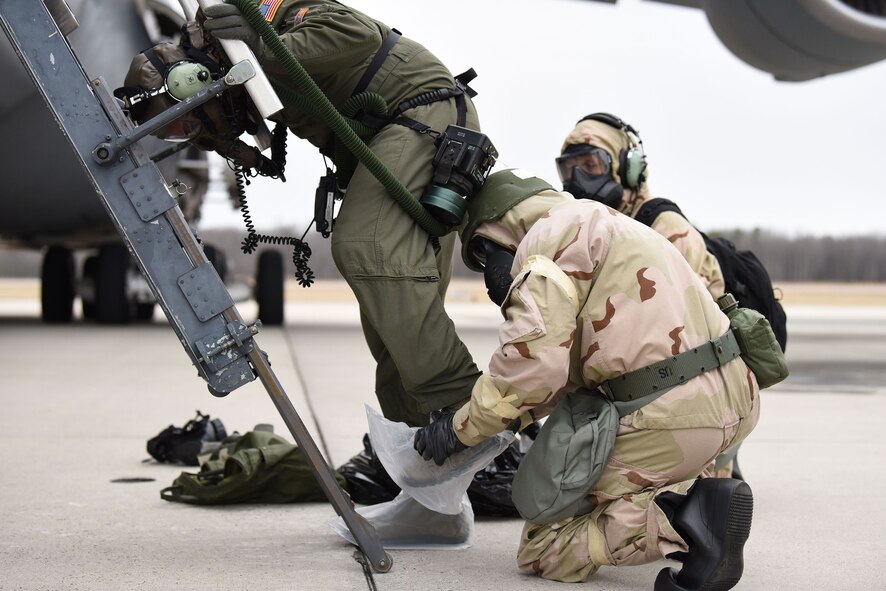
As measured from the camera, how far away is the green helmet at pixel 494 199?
8.34ft

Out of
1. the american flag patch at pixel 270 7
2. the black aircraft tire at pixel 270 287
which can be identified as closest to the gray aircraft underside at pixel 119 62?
the black aircraft tire at pixel 270 287

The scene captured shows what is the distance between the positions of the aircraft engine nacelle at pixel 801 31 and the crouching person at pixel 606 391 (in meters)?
4.68

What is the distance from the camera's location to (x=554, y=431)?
7.89ft

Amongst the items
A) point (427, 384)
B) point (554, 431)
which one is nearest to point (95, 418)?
point (427, 384)

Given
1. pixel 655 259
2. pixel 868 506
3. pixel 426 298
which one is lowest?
pixel 868 506

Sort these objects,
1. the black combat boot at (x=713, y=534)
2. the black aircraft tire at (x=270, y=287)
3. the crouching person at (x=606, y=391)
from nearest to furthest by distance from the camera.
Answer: the black combat boot at (x=713, y=534), the crouching person at (x=606, y=391), the black aircraft tire at (x=270, y=287)

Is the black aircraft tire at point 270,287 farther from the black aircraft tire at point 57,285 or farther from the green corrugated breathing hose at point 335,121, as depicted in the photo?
the green corrugated breathing hose at point 335,121

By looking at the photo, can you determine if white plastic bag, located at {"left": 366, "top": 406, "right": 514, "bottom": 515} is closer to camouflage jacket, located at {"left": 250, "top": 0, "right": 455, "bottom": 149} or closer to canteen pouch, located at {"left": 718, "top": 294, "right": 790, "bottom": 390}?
canteen pouch, located at {"left": 718, "top": 294, "right": 790, "bottom": 390}

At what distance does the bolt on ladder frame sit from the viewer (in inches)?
92.0

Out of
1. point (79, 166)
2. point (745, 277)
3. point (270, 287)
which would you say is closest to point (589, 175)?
point (745, 277)

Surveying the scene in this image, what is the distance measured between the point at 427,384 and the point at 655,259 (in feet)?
2.03

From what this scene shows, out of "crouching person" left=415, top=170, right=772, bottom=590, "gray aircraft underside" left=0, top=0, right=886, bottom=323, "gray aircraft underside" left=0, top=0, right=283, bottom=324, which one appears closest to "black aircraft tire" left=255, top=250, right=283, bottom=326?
"gray aircraft underside" left=0, top=0, right=283, bottom=324

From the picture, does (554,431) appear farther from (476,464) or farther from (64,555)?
(64,555)

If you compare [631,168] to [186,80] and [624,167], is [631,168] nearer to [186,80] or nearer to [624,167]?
[624,167]
